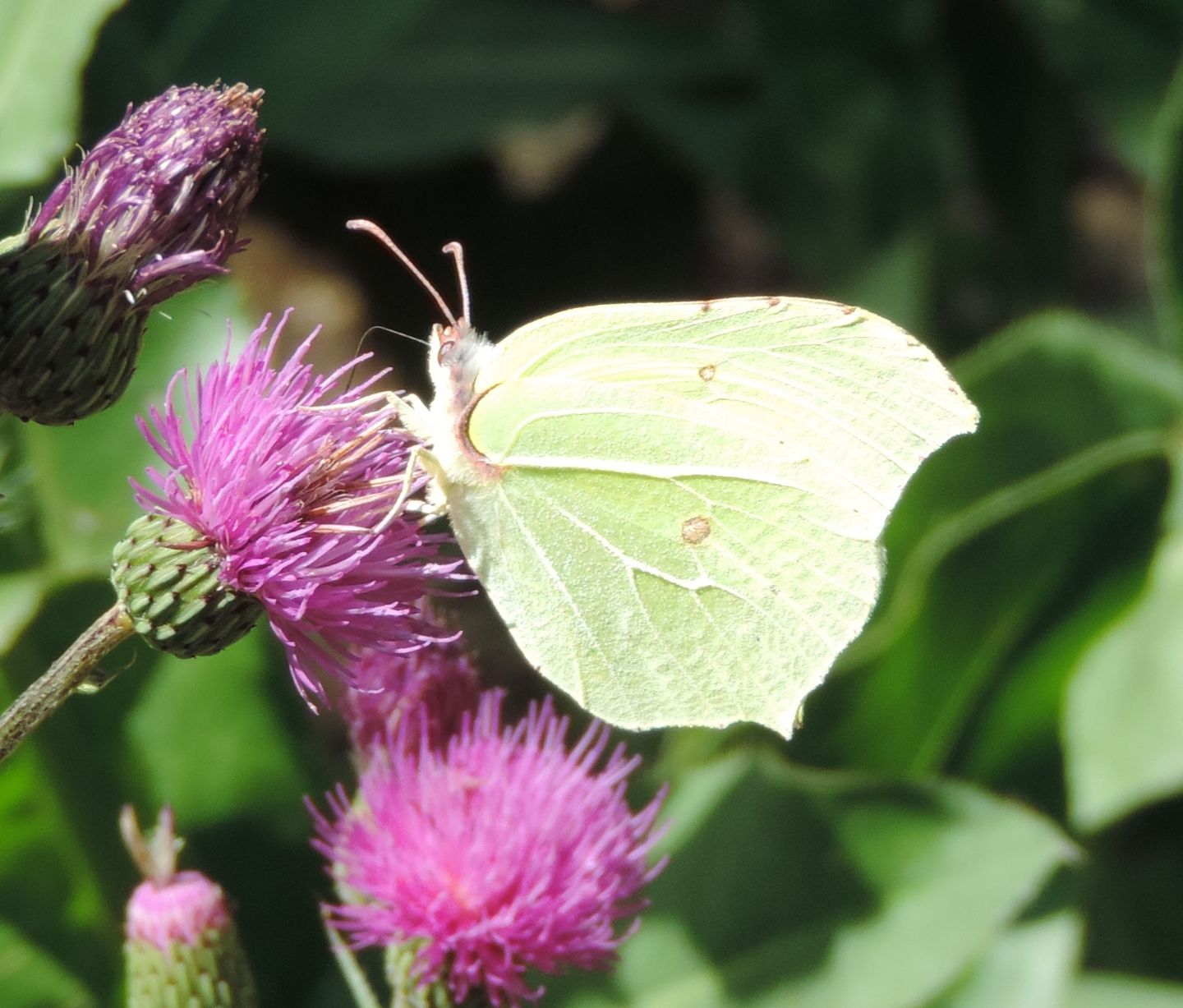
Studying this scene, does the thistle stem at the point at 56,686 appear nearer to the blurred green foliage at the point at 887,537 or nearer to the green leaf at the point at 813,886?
the blurred green foliage at the point at 887,537

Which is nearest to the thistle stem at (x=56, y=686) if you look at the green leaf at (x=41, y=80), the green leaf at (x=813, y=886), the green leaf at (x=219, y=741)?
the green leaf at (x=219, y=741)

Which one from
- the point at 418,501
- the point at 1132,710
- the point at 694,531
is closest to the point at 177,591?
the point at 418,501

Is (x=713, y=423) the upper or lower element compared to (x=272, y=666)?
upper

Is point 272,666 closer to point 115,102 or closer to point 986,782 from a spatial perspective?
point 115,102

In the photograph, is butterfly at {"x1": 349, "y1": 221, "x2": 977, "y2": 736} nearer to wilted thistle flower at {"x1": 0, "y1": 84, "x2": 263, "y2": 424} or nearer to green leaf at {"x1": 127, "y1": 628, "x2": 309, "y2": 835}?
wilted thistle flower at {"x1": 0, "y1": 84, "x2": 263, "y2": 424}

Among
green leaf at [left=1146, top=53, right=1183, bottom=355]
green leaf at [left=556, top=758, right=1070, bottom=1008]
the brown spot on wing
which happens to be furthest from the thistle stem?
green leaf at [left=1146, top=53, right=1183, bottom=355]

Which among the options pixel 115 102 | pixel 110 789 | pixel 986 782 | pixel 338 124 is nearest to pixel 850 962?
pixel 986 782

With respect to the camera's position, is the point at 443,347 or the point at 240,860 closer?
the point at 443,347

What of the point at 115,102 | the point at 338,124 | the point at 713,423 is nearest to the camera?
the point at 713,423
